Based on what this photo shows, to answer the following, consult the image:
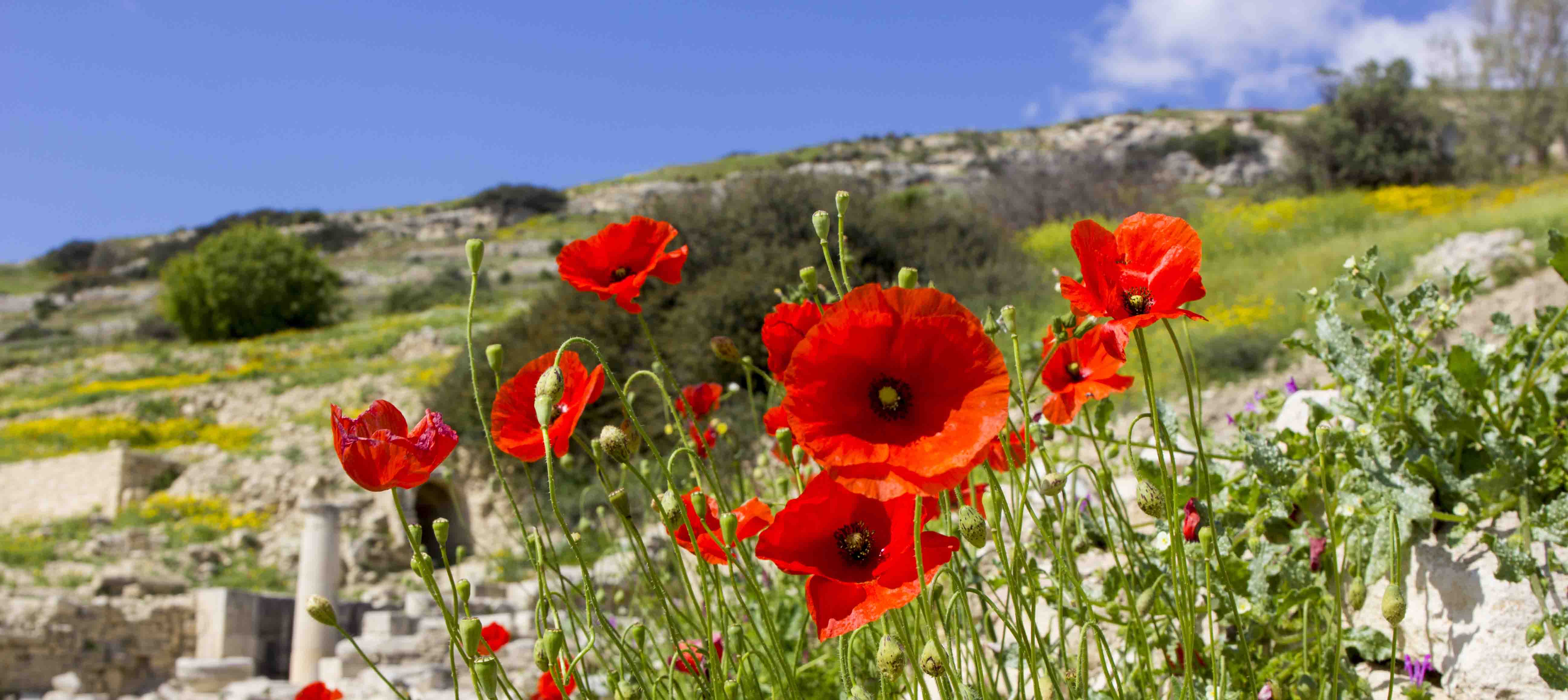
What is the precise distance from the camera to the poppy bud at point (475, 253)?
1169mm

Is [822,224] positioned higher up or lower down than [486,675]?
higher up

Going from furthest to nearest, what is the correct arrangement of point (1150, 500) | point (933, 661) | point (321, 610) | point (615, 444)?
point (321, 610) < point (615, 444) < point (1150, 500) < point (933, 661)

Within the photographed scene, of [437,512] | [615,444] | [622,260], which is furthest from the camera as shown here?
[437,512]

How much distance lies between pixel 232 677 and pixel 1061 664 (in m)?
7.43

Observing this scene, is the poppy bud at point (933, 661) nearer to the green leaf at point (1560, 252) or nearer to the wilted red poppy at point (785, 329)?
the wilted red poppy at point (785, 329)

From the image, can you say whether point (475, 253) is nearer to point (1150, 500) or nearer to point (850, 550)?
point (850, 550)

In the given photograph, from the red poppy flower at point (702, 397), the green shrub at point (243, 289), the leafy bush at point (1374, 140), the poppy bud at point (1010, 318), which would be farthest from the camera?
the green shrub at point (243, 289)

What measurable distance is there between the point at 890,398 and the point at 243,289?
33.9m

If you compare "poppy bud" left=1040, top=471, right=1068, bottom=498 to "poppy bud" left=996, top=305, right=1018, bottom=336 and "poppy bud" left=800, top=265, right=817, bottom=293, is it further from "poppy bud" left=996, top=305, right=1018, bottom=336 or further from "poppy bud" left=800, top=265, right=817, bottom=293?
"poppy bud" left=800, top=265, right=817, bottom=293

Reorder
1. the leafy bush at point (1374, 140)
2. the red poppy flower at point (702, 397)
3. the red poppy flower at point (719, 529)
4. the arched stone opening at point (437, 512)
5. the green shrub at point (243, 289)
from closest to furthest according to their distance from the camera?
the red poppy flower at point (719, 529)
the red poppy flower at point (702, 397)
the arched stone opening at point (437, 512)
the leafy bush at point (1374, 140)
the green shrub at point (243, 289)

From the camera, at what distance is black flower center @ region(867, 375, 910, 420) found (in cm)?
98

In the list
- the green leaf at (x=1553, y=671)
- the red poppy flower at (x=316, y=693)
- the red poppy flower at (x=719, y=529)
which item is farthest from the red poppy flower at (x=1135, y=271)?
the red poppy flower at (x=316, y=693)

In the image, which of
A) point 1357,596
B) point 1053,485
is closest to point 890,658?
point 1053,485

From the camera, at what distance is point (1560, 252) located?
1.62 meters
